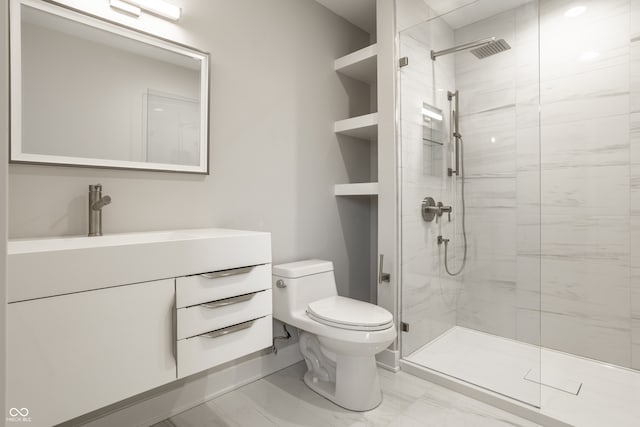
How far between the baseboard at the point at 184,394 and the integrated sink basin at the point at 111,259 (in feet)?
2.48

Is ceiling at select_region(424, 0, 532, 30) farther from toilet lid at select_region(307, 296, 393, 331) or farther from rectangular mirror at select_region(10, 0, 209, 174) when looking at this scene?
toilet lid at select_region(307, 296, 393, 331)

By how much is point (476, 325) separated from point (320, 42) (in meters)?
2.19

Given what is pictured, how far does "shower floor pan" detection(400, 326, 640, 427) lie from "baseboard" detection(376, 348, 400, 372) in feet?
0.15

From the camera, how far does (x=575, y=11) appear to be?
231 cm

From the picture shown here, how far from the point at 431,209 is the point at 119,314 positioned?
178 centimetres

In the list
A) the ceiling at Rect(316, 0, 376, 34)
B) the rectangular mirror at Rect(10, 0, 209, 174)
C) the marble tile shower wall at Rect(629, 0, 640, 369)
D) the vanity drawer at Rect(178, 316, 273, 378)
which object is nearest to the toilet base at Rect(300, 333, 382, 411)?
the vanity drawer at Rect(178, 316, 273, 378)

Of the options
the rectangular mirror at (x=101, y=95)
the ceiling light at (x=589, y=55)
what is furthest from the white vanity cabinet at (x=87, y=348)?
the ceiling light at (x=589, y=55)

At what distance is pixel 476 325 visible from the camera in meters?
2.15

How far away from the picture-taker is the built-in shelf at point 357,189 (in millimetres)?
2383

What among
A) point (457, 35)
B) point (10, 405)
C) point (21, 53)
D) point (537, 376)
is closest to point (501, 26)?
point (457, 35)

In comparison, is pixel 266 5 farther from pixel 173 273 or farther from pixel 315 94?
pixel 173 273

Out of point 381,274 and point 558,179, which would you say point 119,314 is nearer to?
point 381,274

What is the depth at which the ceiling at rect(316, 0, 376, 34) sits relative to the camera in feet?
8.04

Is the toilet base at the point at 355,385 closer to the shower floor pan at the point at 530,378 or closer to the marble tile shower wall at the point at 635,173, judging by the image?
the shower floor pan at the point at 530,378
